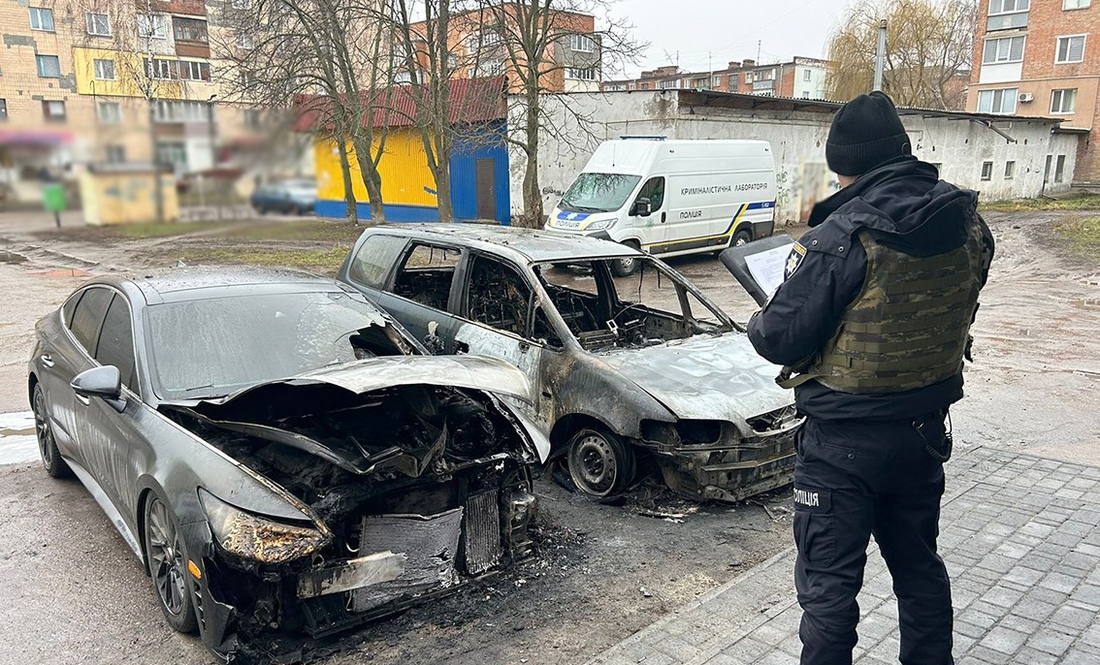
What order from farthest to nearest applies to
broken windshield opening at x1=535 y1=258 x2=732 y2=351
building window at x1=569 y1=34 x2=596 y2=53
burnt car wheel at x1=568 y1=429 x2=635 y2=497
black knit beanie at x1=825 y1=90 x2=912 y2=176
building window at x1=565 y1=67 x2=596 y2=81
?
building window at x1=569 y1=34 x2=596 y2=53 → building window at x1=565 y1=67 x2=596 y2=81 → broken windshield opening at x1=535 y1=258 x2=732 y2=351 → burnt car wheel at x1=568 y1=429 x2=635 y2=497 → black knit beanie at x1=825 y1=90 x2=912 y2=176

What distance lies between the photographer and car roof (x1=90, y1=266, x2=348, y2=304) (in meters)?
4.25

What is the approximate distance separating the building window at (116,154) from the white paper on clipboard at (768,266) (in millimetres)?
3556

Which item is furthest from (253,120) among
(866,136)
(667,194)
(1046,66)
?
(1046,66)

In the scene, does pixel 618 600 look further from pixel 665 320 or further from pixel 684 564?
pixel 665 320

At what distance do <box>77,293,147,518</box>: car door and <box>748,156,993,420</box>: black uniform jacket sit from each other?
286 centimetres

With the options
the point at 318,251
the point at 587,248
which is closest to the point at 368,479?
the point at 587,248

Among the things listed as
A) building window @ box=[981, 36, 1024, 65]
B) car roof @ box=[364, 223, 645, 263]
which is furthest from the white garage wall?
building window @ box=[981, 36, 1024, 65]

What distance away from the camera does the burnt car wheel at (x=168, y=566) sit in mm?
3158

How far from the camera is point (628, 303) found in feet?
20.0

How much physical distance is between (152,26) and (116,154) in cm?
2726

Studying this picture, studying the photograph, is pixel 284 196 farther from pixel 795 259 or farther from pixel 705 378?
pixel 795 259

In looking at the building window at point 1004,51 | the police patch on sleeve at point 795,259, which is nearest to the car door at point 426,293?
the police patch on sleeve at point 795,259

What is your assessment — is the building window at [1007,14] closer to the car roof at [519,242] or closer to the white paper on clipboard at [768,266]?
the car roof at [519,242]

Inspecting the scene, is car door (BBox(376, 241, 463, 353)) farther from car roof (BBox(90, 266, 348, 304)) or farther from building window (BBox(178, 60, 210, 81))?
building window (BBox(178, 60, 210, 81))
